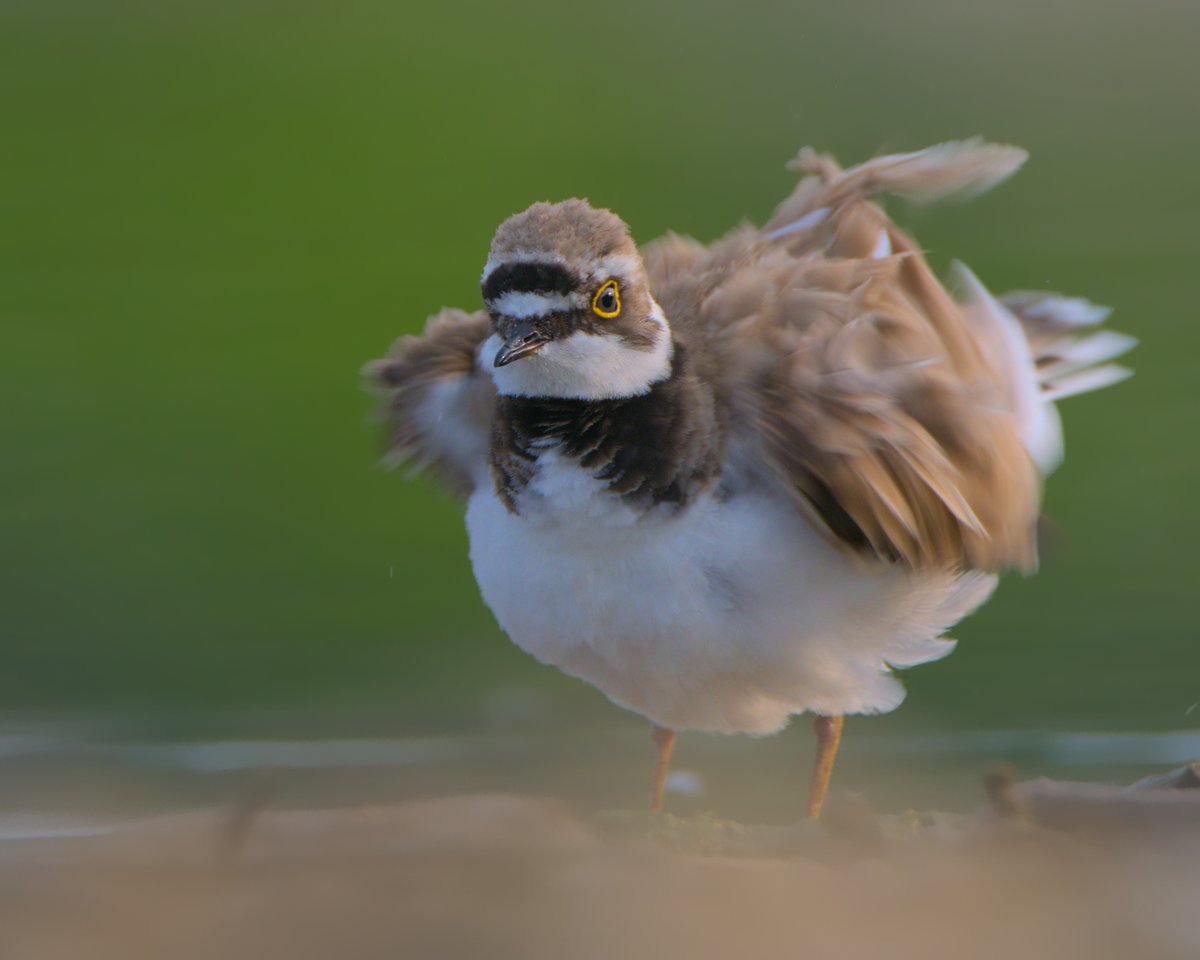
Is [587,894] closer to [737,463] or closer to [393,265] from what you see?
[737,463]

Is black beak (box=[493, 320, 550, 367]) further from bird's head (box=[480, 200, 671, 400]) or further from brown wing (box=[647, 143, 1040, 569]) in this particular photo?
brown wing (box=[647, 143, 1040, 569])

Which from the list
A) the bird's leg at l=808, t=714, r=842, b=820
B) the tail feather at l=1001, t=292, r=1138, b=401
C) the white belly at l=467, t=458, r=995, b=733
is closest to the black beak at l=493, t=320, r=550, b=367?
the white belly at l=467, t=458, r=995, b=733

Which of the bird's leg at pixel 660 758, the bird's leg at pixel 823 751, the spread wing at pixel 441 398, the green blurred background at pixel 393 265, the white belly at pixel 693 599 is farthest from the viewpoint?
the green blurred background at pixel 393 265

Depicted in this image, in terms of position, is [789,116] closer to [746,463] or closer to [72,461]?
[72,461]

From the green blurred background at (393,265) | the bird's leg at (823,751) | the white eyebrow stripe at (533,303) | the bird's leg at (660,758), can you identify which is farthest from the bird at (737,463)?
the green blurred background at (393,265)

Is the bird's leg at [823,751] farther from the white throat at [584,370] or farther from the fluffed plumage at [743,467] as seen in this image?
the white throat at [584,370]

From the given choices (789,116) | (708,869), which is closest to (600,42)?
(789,116)
